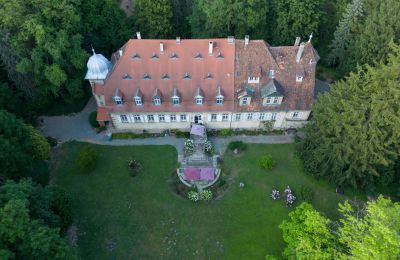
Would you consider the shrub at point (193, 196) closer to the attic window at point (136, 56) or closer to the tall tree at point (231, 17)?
the attic window at point (136, 56)

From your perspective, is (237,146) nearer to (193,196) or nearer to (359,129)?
(193,196)

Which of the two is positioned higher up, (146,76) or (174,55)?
(174,55)

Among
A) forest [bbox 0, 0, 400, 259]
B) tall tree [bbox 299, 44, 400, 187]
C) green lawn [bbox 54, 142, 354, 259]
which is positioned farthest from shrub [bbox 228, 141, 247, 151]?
tall tree [bbox 299, 44, 400, 187]

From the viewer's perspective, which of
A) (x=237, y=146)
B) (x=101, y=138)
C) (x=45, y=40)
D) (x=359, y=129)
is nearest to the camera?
(x=359, y=129)

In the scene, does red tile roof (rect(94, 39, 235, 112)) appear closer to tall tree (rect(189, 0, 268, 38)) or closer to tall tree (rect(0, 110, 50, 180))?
tall tree (rect(189, 0, 268, 38))

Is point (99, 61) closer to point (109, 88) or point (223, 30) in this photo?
point (109, 88)

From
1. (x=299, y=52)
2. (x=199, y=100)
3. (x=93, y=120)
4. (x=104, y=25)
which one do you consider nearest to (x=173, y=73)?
(x=199, y=100)

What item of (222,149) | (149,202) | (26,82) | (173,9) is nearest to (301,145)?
(222,149)
